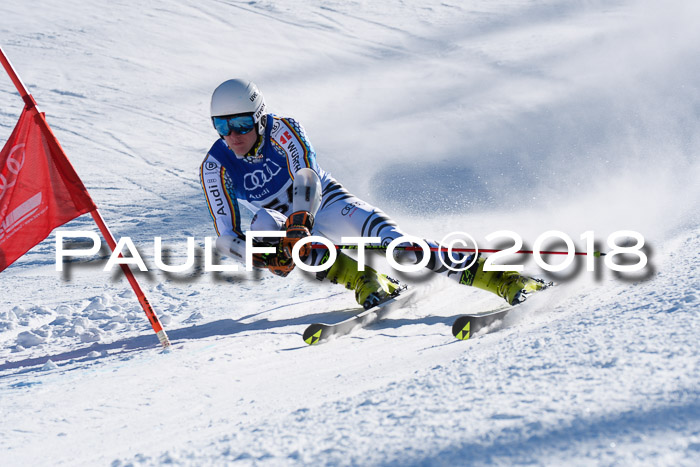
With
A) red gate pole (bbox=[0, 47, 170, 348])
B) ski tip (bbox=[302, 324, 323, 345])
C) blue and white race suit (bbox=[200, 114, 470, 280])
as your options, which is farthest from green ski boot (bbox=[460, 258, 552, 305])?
red gate pole (bbox=[0, 47, 170, 348])

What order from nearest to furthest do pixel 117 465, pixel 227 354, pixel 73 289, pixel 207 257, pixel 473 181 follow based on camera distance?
pixel 117 465
pixel 227 354
pixel 73 289
pixel 207 257
pixel 473 181

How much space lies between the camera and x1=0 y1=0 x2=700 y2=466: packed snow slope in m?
1.99

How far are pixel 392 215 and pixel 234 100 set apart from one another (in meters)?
4.24

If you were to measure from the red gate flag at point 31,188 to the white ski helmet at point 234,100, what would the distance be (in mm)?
922

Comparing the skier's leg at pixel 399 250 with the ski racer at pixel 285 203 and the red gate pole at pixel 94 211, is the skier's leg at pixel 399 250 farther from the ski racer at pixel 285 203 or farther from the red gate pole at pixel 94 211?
the red gate pole at pixel 94 211

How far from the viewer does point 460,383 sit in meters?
2.23

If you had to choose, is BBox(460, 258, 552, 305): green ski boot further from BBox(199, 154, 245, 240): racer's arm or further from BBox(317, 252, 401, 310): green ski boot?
BBox(199, 154, 245, 240): racer's arm

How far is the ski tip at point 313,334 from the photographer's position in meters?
3.95

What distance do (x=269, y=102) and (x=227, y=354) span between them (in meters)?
9.65

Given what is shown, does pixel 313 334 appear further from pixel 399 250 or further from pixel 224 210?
pixel 224 210

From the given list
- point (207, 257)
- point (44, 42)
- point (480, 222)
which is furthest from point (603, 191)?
point (44, 42)

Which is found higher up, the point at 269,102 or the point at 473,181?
the point at 269,102

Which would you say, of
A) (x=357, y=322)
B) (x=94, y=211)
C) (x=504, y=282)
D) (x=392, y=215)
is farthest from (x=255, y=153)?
(x=392, y=215)

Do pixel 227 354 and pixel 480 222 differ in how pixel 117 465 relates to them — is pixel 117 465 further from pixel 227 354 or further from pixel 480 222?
pixel 480 222
